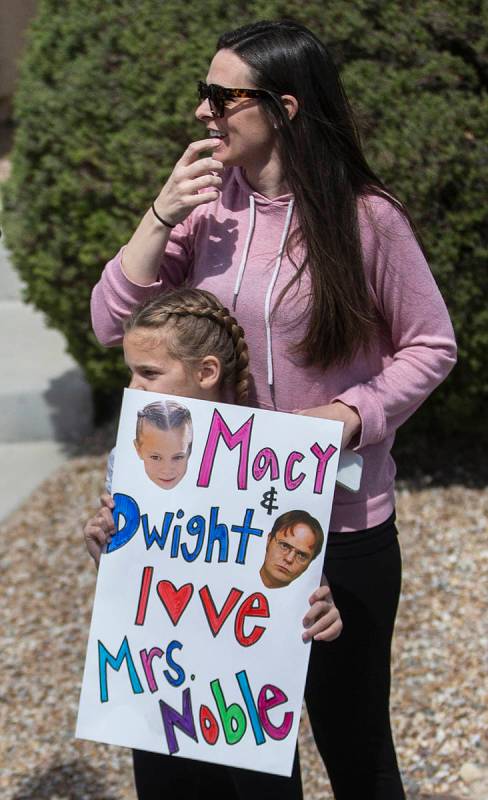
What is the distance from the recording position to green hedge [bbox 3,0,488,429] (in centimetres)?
383

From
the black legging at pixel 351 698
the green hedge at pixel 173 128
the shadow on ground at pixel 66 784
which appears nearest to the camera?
the black legging at pixel 351 698

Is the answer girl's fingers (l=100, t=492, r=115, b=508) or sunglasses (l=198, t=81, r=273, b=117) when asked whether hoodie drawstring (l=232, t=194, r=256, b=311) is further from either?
girl's fingers (l=100, t=492, r=115, b=508)

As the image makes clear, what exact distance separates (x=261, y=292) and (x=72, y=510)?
9.90 feet

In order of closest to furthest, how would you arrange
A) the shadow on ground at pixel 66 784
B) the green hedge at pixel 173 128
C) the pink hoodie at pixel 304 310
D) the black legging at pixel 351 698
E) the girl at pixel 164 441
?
the girl at pixel 164 441, the pink hoodie at pixel 304 310, the black legging at pixel 351 698, the shadow on ground at pixel 66 784, the green hedge at pixel 173 128

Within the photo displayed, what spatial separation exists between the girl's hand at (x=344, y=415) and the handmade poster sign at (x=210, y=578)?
0.23 ft

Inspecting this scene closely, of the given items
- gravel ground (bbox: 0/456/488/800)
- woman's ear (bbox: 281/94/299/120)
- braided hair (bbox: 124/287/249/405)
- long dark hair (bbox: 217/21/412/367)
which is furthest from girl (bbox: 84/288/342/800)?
gravel ground (bbox: 0/456/488/800)

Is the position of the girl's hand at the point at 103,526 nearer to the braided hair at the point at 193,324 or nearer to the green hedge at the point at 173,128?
the braided hair at the point at 193,324

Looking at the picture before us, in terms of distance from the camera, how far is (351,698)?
2.17 meters

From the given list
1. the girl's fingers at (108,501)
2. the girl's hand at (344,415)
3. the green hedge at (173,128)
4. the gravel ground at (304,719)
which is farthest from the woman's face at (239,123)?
the gravel ground at (304,719)

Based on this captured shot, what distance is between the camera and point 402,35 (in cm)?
385

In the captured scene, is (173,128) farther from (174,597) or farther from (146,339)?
(174,597)

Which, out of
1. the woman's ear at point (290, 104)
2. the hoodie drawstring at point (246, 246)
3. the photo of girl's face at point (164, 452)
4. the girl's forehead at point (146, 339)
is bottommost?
the photo of girl's face at point (164, 452)

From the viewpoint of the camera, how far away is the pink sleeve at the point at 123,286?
79.9 inches

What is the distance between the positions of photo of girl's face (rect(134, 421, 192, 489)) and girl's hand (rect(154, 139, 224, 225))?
14.8 inches
